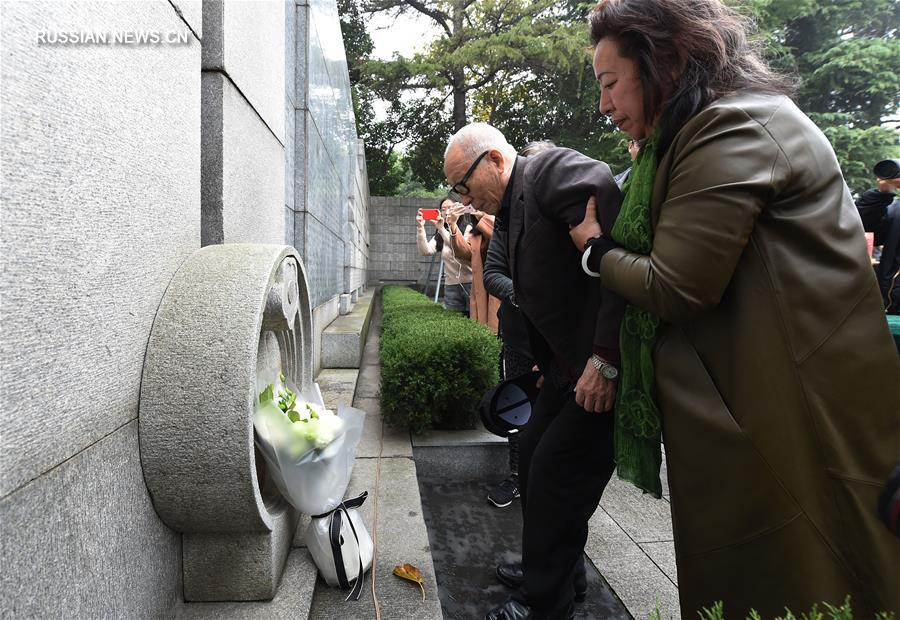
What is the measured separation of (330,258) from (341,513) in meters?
4.69

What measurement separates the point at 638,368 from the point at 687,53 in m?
0.86

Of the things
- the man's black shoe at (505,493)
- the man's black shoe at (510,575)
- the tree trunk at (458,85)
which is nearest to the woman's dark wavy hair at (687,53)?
the man's black shoe at (510,575)

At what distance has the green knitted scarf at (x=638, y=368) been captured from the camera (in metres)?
1.45

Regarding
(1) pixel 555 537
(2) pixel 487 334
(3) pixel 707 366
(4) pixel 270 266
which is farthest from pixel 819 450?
(2) pixel 487 334

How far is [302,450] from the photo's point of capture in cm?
184

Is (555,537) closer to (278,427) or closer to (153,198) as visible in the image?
(278,427)

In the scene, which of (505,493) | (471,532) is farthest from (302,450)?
(505,493)

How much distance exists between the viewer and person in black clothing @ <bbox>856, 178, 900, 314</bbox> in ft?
14.5

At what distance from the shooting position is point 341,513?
2025 mm

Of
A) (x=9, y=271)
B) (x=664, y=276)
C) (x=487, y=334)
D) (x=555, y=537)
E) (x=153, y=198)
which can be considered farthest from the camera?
(x=487, y=334)

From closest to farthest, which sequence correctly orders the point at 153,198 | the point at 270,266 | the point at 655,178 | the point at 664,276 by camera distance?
the point at 664,276 < the point at 655,178 < the point at 153,198 < the point at 270,266

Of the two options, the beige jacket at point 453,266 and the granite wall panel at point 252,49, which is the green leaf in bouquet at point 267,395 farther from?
the beige jacket at point 453,266

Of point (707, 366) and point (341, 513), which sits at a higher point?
point (707, 366)

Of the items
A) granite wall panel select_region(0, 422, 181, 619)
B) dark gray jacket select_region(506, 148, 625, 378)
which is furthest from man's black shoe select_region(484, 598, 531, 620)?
granite wall panel select_region(0, 422, 181, 619)
